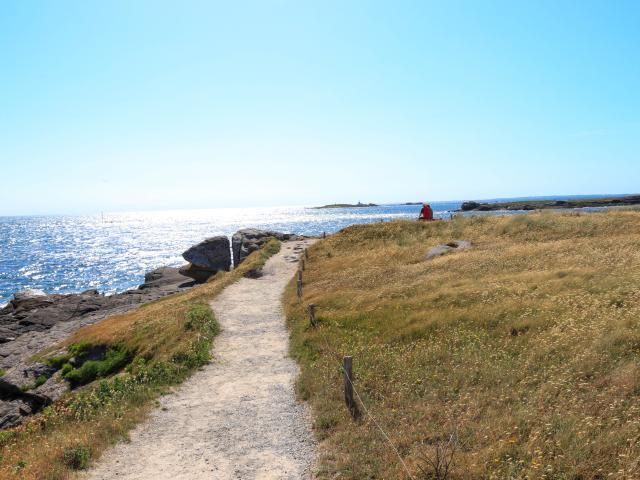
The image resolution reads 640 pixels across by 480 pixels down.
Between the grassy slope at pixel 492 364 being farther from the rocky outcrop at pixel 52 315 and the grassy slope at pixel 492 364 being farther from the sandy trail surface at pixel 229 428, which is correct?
the rocky outcrop at pixel 52 315

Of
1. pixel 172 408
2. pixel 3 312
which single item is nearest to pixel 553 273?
pixel 172 408

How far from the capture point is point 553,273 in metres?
19.6

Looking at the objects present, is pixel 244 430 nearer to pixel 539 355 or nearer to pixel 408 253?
pixel 539 355

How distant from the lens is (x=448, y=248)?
33.9m

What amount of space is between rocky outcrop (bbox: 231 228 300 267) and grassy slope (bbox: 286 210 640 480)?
30.9 meters

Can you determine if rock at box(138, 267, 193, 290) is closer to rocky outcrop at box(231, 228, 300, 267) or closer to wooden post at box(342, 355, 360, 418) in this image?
rocky outcrop at box(231, 228, 300, 267)

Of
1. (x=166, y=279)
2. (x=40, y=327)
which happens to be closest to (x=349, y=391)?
(x=40, y=327)

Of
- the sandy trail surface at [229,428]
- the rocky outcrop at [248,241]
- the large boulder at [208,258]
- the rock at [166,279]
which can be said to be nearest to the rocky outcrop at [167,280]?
the rock at [166,279]

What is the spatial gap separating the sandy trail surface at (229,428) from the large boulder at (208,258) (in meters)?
36.9

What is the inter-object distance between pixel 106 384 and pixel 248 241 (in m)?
43.4

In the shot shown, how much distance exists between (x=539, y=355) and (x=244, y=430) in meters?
8.53

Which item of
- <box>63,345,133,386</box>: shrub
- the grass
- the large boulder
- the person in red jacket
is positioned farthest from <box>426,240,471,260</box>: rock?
the large boulder

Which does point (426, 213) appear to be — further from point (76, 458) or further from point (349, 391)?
point (76, 458)

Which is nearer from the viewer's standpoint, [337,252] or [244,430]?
[244,430]
